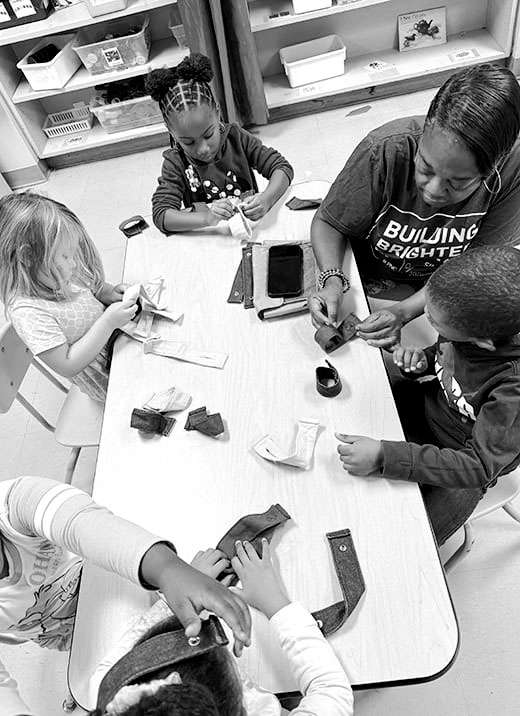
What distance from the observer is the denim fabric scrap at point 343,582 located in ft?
2.71

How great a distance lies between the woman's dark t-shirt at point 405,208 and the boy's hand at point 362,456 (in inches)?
24.4

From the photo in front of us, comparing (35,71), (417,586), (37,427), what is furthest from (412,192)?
(35,71)

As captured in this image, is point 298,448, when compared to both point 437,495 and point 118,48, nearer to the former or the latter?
point 437,495

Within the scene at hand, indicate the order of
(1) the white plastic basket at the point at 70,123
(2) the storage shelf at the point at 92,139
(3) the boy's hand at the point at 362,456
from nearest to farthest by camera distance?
(3) the boy's hand at the point at 362,456
(2) the storage shelf at the point at 92,139
(1) the white plastic basket at the point at 70,123

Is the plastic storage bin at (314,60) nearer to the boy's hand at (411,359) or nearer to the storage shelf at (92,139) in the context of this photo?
the storage shelf at (92,139)

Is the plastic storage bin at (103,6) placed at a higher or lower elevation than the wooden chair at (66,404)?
higher

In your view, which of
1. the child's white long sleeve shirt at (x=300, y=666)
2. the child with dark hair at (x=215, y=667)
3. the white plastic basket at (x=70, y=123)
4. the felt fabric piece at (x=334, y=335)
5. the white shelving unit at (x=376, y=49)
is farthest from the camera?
the white plastic basket at (x=70, y=123)

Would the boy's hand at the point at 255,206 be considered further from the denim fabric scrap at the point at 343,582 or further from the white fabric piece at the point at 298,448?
the denim fabric scrap at the point at 343,582

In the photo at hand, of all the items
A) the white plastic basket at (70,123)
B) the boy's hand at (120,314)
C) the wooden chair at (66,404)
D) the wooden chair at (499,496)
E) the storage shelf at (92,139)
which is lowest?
the storage shelf at (92,139)

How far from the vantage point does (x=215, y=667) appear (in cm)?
65

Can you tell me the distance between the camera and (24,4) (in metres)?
2.87

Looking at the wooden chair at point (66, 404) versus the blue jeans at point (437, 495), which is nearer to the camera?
the blue jeans at point (437, 495)

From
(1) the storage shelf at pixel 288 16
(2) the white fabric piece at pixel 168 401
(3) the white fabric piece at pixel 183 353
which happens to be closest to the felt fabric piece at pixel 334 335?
(3) the white fabric piece at pixel 183 353

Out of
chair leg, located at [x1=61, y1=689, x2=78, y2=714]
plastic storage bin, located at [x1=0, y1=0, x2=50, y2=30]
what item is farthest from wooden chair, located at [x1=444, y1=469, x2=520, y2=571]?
plastic storage bin, located at [x1=0, y1=0, x2=50, y2=30]
